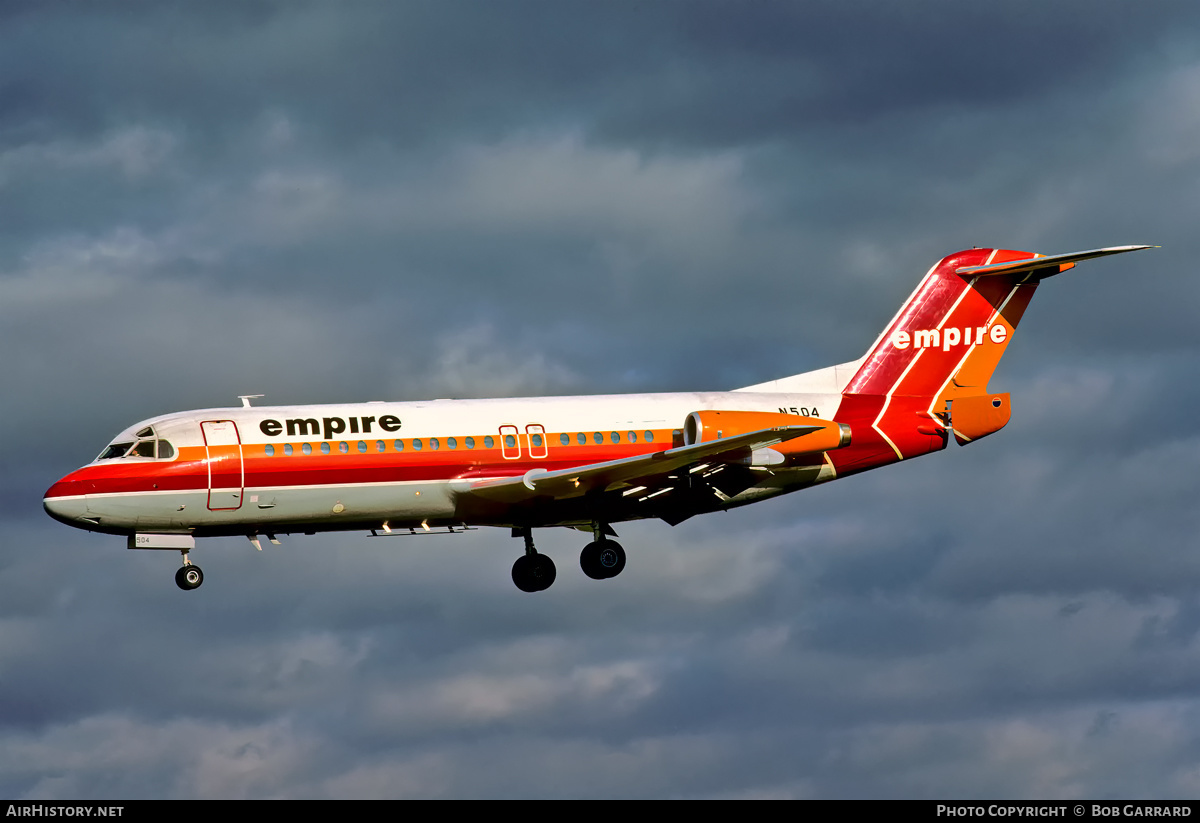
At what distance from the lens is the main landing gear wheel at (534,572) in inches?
2183

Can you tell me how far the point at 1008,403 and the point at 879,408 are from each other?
441 cm

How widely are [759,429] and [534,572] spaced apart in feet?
27.8

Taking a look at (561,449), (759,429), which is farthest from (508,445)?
(759,429)

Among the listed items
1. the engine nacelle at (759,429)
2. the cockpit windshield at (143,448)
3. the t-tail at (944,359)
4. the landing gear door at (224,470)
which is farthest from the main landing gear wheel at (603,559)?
the cockpit windshield at (143,448)

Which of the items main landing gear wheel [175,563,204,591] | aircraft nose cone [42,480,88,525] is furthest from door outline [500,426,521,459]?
aircraft nose cone [42,480,88,525]

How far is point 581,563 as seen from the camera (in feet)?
181

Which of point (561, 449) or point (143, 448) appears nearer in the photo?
point (143, 448)

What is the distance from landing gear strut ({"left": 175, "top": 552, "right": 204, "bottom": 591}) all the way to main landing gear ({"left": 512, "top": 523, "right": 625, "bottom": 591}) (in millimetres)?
9873

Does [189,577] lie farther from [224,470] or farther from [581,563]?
[581,563]

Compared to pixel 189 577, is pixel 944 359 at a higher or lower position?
higher

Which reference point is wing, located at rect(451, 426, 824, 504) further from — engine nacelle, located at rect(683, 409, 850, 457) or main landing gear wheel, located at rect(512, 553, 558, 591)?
main landing gear wheel, located at rect(512, 553, 558, 591)

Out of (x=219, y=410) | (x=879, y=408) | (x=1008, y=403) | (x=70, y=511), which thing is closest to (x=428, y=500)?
(x=219, y=410)
